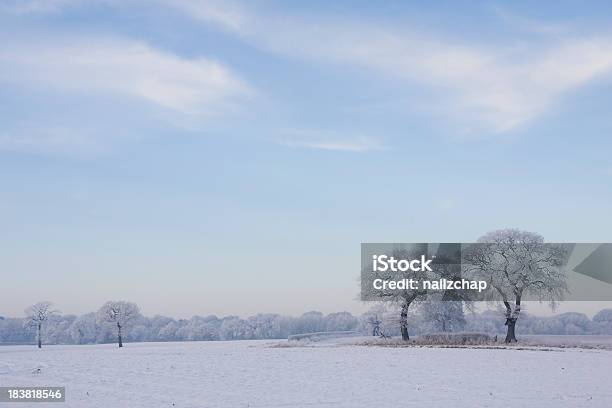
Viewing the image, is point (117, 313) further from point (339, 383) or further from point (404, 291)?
point (339, 383)

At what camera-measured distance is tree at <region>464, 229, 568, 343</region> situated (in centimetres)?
7075

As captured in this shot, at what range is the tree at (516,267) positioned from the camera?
70750mm

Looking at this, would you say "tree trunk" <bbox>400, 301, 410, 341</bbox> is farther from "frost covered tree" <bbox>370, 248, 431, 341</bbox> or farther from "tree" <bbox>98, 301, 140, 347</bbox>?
"tree" <bbox>98, 301, 140, 347</bbox>

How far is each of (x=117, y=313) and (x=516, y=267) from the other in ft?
232

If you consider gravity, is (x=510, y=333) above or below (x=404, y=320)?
below

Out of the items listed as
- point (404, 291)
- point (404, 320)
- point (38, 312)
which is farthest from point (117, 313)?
point (404, 291)

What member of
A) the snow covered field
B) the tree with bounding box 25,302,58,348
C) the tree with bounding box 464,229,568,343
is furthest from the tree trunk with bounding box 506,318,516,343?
the tree with bounding box 25,302,58,348

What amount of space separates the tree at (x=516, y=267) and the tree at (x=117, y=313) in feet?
212

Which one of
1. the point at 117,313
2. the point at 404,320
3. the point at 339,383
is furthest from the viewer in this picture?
the point at 117,313

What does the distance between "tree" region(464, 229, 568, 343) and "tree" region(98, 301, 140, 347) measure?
212 ft

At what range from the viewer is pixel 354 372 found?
37.5 metres

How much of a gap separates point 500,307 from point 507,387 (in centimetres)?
4628

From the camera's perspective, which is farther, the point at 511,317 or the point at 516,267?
the point at 516,267

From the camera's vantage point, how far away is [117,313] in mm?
110688
